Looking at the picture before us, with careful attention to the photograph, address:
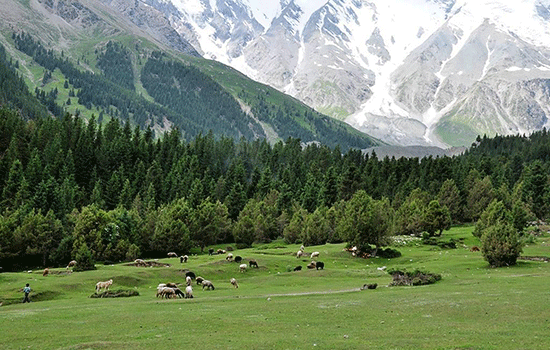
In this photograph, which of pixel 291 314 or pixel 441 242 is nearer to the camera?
pixel 291 314

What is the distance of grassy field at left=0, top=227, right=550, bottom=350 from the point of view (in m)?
27.5

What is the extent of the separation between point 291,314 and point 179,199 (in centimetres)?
10092

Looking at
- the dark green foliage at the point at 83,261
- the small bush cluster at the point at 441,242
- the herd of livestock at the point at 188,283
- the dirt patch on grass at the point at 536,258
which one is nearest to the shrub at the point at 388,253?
the herd of livestock at the point at 188,283

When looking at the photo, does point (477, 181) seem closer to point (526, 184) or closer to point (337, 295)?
point (526, 184)

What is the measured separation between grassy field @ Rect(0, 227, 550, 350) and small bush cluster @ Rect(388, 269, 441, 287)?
1.38 m

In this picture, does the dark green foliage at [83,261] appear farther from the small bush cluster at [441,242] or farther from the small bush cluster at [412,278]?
the small bush cluster at [441,242]

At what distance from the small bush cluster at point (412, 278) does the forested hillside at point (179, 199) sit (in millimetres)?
32170

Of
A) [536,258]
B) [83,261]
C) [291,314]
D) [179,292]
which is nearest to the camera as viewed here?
[291,314]

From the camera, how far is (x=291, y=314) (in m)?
36.8

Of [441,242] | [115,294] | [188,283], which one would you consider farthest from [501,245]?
[115,294]

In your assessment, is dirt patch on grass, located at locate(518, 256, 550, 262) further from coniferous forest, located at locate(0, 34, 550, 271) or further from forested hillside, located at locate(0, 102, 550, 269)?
forested hillside, located at locate(0, 102, 550, 269)

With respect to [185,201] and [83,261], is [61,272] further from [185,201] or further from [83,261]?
[185,201]

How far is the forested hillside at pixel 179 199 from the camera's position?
97562mm

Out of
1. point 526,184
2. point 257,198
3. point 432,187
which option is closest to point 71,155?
point 257,198
